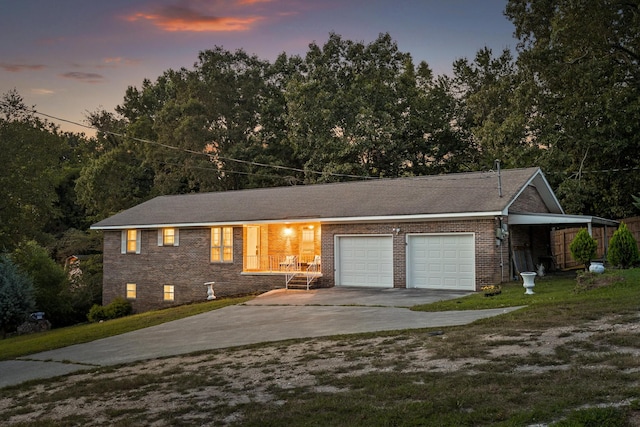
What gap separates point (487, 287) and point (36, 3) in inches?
695

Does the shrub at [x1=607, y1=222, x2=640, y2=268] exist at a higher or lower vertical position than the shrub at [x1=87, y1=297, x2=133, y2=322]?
higher

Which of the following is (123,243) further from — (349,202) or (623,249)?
(623,249)

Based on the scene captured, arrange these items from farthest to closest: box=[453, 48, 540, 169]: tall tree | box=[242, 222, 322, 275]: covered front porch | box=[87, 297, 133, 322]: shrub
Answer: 1. box=[453, 48, 540, 169]: tall tree
2. box=[87, 297, 133, 322]: shrub
3. box=[242, 222, 322, 275]: covered front porch

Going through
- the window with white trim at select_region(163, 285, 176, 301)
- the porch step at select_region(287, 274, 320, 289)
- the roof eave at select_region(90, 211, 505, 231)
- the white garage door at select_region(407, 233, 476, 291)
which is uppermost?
the roof eave at select_region(90, 211, 505, 231)

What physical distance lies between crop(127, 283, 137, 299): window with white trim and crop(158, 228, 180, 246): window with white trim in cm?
276

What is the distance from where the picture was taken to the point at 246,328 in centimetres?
1442

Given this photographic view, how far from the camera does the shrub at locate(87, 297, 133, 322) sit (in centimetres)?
2830

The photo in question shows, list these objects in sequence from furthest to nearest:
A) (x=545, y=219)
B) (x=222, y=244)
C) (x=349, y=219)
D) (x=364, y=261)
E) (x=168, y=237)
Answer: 1. (x=168, y=237)
2. (x=222, y=244)
3. (x=364, y=261)
4. (x=349, y=219)
5. (x=545, y=219)

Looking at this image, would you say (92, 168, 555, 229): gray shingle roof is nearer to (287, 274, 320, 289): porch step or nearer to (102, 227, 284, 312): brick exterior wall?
(102, 227, 284, 312): brick exterior wall

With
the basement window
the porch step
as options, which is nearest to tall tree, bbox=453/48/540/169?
the porch step

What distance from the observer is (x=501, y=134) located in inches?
1261

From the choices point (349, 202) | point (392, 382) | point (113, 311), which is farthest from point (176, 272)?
point (392, 382)

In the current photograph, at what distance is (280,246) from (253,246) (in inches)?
53.3

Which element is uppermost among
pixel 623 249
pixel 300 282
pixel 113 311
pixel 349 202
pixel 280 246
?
pixel 349 202
